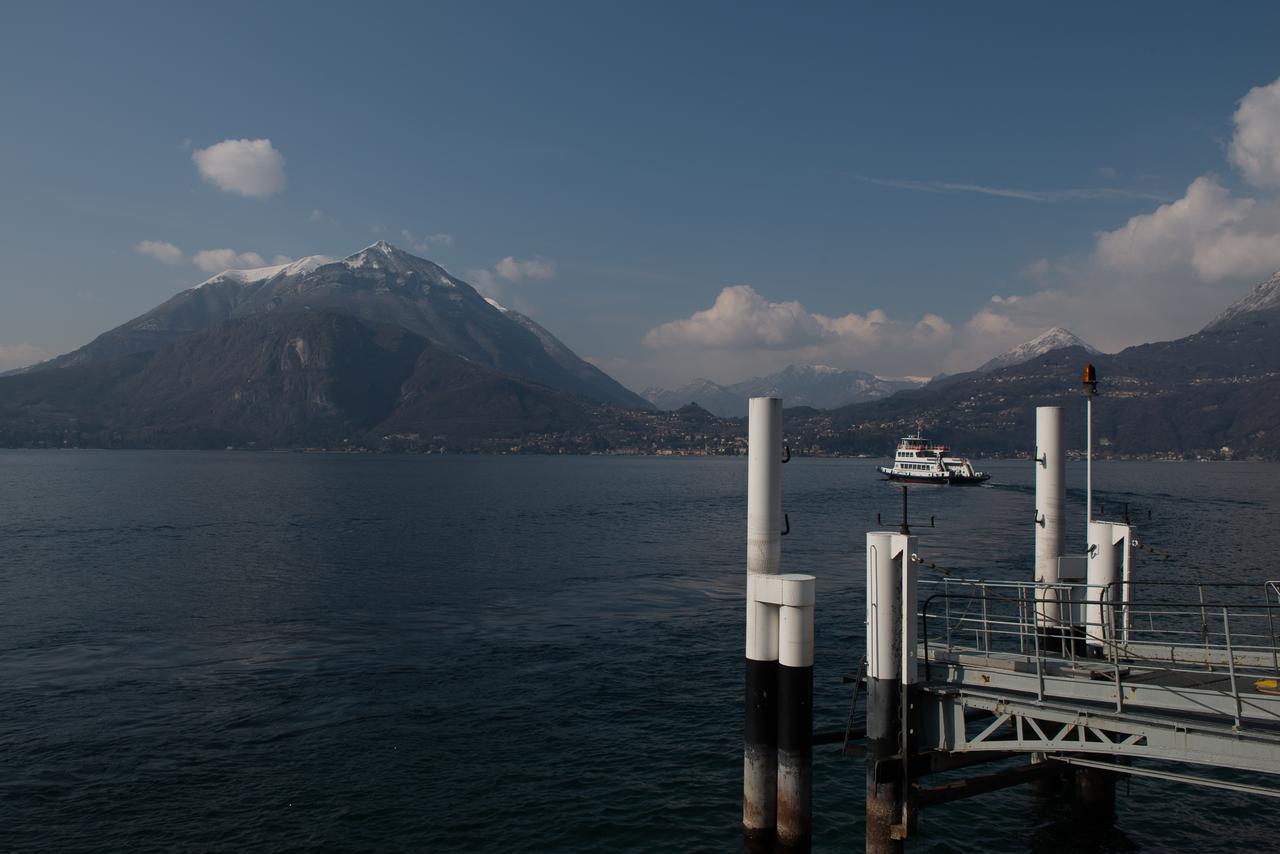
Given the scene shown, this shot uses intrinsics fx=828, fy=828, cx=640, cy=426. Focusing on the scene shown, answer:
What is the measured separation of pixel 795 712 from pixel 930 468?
15488 cm

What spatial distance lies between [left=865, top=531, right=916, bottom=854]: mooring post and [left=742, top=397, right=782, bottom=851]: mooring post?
1848mm

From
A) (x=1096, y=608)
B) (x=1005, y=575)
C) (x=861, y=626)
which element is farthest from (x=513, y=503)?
(x=1096, y=608)

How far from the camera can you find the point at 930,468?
528ft

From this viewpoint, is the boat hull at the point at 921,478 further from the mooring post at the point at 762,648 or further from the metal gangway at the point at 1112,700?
the mooring post at the point at 762,648

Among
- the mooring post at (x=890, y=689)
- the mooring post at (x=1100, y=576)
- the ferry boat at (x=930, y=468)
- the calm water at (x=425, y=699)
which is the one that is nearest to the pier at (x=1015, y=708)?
the mooring post at (x=890, y=689)

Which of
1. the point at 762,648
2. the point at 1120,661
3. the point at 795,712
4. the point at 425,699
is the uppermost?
the point at 762,648

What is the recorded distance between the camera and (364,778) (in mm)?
22500

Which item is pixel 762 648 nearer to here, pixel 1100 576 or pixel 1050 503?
pixel 1050 503

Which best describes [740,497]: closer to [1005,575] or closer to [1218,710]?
[1005,575]

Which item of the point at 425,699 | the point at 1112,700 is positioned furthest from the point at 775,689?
the point at 425,699

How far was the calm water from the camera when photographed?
19.9 m

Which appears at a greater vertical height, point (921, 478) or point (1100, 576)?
point (1100, 576)

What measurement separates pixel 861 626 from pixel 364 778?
80.8 feet

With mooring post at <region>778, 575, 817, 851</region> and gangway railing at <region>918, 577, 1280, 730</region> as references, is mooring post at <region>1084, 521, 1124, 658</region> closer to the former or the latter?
gangway railing at <region>918, 577, 1280, 730</region>
